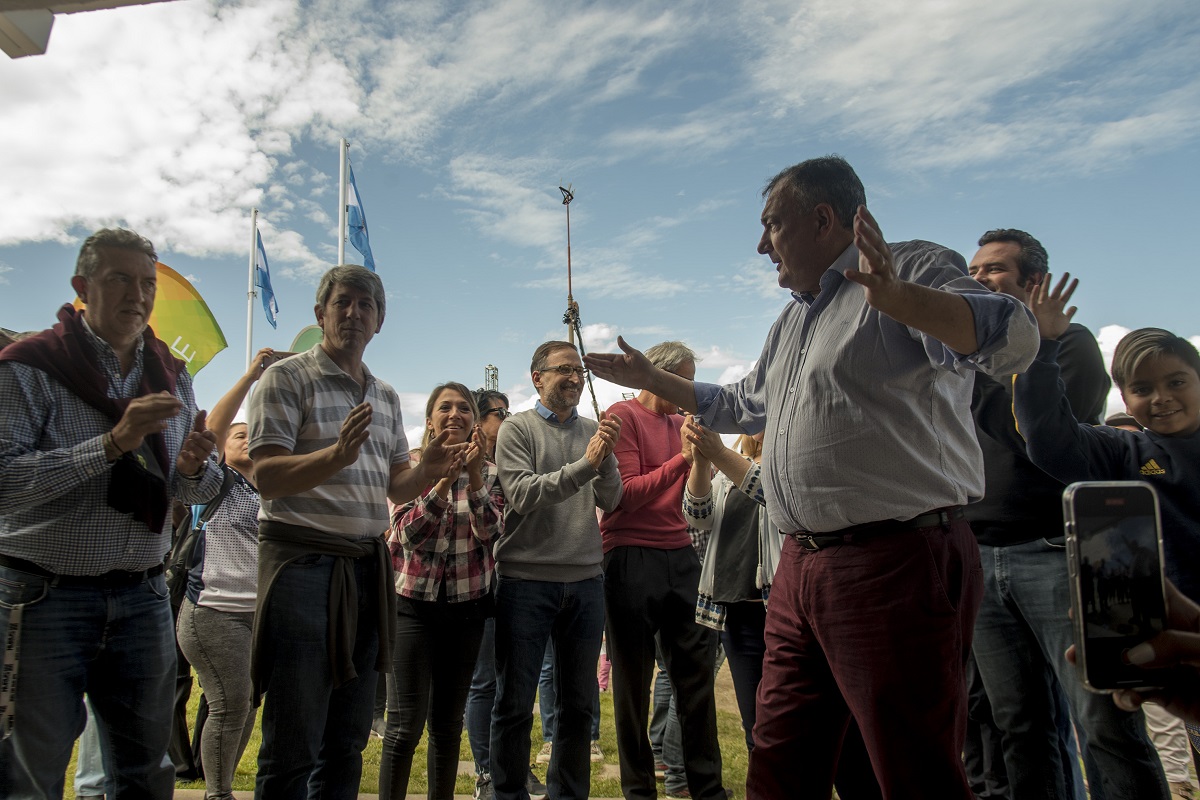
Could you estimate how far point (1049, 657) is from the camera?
2697 millimetres

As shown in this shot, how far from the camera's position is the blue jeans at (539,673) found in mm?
3477

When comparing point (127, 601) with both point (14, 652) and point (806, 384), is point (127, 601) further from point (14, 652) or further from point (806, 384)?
point (806, 384)

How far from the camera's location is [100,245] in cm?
251

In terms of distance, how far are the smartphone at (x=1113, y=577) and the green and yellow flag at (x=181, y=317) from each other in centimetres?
627

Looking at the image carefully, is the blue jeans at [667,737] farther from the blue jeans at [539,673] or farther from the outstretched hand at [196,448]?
the outstretched hand at [196,448]

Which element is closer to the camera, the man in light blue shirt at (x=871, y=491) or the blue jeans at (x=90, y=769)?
the man in light blue shirt at (x=871, y=491)

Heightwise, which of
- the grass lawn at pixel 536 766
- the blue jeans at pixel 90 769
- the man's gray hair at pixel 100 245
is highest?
the man's gray hair at pixel 100 245

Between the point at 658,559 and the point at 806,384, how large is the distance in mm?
1933

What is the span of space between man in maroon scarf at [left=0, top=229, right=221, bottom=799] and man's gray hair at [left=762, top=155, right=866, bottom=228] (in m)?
2.04

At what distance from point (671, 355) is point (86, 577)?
2.91 m

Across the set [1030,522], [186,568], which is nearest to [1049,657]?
[1030,522]

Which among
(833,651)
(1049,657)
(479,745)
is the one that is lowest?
(479,745)

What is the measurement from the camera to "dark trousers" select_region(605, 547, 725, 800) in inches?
146

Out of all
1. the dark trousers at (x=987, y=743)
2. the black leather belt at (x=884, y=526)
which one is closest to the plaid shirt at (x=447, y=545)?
the black leather belt at (x=884, y=526)
